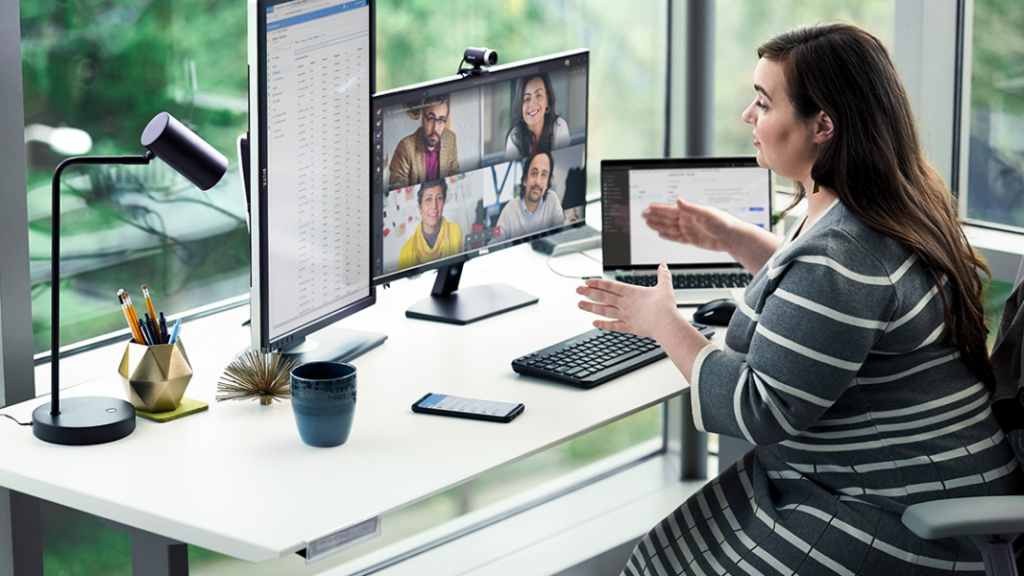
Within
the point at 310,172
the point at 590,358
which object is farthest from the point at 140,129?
the point at 590,358

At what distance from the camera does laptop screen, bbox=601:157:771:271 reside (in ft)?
7.45

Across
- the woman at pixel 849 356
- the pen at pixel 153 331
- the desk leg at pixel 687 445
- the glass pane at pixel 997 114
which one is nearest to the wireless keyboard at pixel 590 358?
the woman at pixel 849 356

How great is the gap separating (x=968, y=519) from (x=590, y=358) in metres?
0.65

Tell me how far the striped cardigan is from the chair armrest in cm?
15

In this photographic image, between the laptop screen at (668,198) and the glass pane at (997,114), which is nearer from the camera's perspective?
the laptop screen at (668,198)

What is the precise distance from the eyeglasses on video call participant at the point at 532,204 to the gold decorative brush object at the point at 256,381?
657 mm

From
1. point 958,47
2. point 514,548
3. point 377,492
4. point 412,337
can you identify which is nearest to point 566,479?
point 514,548

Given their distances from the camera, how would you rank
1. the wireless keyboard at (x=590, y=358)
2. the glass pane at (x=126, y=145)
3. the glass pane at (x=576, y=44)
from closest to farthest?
the wireless keyboard at (x=590, y=358), the glass pane at (x=126, y=145), the glass pane at (x=576, y=44)

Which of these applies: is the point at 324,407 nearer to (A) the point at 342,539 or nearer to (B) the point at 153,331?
(A) the point at 342,539

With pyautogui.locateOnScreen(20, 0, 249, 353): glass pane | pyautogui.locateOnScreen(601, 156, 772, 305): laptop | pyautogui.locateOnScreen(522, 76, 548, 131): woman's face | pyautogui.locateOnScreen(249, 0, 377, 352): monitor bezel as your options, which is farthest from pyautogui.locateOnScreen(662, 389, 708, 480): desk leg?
pyautogui.locateOnScreen(249, 0, 377, 352): monitor bezel

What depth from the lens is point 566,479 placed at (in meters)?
2.93

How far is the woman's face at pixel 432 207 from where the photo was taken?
1963 millimetres

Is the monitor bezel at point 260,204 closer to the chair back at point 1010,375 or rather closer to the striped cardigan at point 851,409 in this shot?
the striped cardigan at point 851,409

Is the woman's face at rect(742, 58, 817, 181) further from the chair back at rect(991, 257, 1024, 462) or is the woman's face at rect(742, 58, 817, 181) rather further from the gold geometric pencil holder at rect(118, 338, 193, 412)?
the gold geometric pencil holder at rect(118, 338, 193, 412)
